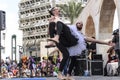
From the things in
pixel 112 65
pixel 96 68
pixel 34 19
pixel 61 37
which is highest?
pixel 34 19

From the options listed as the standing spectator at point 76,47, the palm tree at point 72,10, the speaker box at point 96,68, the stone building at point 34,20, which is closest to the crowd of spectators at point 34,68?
the speaker box at point 96,68

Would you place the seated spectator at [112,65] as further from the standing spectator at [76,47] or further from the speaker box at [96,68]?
the standing spectator at [76,47]

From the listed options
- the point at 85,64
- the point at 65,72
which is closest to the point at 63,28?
the point at 65,72

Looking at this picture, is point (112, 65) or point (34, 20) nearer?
point (112, 65)

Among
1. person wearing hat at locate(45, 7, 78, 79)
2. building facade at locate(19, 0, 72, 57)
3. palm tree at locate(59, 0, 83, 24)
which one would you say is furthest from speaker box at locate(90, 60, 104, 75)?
building facade at locate(19, 0, 72, 57)

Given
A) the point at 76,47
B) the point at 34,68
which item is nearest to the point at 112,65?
the point at 76,47

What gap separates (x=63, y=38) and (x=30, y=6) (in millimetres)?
109477

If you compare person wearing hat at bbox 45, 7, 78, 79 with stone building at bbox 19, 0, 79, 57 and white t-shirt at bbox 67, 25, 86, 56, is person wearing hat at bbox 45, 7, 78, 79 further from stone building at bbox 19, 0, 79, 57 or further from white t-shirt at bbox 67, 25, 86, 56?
stone building at bbox 19, 0, 79, 57

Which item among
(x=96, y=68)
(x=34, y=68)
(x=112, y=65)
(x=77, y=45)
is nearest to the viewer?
(x=77, y=45)

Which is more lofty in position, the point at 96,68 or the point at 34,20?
the point at 34,20

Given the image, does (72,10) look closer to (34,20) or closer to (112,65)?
(34,20)

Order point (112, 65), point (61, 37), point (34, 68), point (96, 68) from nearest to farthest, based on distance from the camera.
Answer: point (61, 37) → point (112, 65) → point (96, 68) → point (34, 68)

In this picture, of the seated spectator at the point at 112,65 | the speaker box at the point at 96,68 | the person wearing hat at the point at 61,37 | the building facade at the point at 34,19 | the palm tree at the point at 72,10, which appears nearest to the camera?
the person wearing hat at the point at 61,37

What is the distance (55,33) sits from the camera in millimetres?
9688
